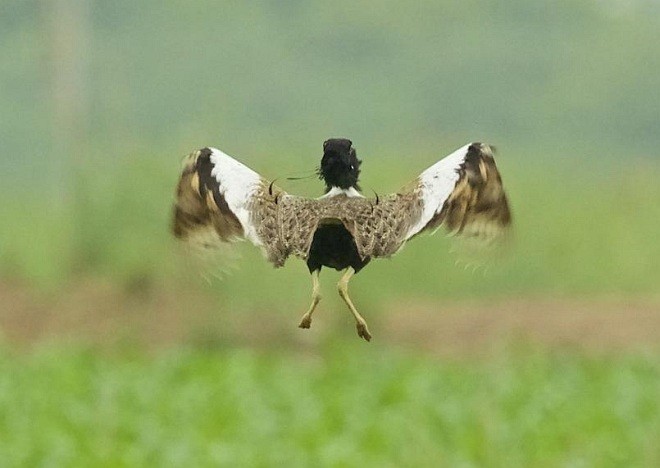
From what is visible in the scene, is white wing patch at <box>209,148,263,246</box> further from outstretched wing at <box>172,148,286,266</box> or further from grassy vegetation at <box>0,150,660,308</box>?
grassy vegetation at <box>0,150,660,308</box>

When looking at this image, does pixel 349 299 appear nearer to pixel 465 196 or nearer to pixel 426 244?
pixel 465 196

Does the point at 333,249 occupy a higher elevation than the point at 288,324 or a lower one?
higher

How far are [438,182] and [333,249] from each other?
141 millimetres

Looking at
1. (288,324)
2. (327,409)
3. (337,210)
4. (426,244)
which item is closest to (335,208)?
(337,210)

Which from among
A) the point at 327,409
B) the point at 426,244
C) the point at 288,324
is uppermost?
the point at 426,244

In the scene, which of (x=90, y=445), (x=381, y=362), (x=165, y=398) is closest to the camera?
(x=90, y=445)

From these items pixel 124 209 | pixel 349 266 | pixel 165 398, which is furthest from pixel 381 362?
pixel 349 266

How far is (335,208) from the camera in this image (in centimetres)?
120

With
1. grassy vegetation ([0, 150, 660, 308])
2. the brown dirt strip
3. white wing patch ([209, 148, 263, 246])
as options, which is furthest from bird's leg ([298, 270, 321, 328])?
the brown dirt strip

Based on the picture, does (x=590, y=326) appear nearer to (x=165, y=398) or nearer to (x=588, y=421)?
(x=588, y=421)

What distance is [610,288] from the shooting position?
20.0 m

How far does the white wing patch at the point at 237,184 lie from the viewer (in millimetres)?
1288

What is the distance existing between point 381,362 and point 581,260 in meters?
3.48

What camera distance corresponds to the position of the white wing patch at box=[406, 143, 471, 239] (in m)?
1.25
